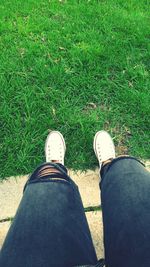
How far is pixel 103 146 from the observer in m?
2.24

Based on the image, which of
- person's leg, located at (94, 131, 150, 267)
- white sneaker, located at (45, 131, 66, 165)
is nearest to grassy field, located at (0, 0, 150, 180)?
white sneaker, located at (45, 131, 66, 165)

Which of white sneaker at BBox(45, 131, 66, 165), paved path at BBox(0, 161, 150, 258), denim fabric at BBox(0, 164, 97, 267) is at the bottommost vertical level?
paved path at BBox(0, 161, 150, 258)

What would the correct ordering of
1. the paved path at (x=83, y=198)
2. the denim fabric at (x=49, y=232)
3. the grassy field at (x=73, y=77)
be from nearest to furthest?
the denim fabric at (x=49, y=232) < the paved path at (x=83, y=198) < the grassy field at (x=73, y=77)

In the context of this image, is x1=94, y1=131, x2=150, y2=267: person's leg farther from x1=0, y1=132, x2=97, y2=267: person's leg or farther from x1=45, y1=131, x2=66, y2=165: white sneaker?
x1=45, y1=131, x2=66, y2=165: white sneaker

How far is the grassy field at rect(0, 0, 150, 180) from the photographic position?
2.36 m

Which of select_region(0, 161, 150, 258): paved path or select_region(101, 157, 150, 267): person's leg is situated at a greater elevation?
select_region(101, 157, 150, 267): person's leg

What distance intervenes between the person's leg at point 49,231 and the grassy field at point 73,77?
27.6 inches

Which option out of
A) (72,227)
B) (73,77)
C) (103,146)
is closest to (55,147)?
(103,146)

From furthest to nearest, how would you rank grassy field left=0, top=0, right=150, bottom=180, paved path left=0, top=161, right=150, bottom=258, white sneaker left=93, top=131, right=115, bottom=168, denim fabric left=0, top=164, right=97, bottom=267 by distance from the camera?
grassy field left=0, top=0, right=150, bottom=180
white sneaker left=93, top=131, right=115, bottom=168
paved path left=0, top=161, right=150, bottom=258
denim fabric left=0, top=164, right=97, bottom=267

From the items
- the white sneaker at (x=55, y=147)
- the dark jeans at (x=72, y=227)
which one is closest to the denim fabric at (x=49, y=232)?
the dark jeans at (x=72, y=227)

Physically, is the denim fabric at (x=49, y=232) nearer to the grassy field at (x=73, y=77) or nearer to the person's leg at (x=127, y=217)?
the person's leg at (x=127, y=217)

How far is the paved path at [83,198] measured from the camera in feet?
6.70

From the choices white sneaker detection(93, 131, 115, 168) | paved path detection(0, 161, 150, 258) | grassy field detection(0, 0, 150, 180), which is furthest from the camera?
grassy field detection(0, 0, 150, 180)

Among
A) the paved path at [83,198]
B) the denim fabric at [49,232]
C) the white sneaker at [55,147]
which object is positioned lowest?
the paved path at [83,198]
